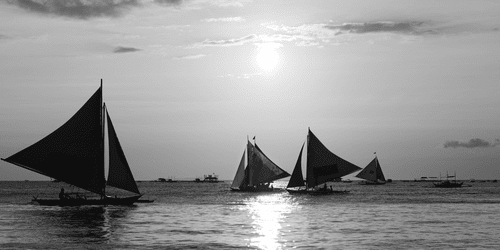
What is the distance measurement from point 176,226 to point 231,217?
42.2 ft

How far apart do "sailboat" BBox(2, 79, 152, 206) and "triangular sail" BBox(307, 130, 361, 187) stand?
49505 millimetres

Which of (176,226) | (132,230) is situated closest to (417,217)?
(176,226)

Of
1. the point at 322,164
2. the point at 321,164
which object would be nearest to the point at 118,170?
the point at 321,164

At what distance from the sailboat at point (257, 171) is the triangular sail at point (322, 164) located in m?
13.6

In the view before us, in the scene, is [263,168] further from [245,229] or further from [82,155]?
[245,229]

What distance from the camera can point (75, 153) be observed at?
7425 cm

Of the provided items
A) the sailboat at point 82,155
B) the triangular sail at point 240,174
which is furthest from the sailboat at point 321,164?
the sailboat at point 82,155

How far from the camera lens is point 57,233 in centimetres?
5672

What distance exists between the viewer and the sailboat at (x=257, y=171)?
135 meters

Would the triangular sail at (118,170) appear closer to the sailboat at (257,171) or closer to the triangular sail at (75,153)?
the triangular sail at (75,153)

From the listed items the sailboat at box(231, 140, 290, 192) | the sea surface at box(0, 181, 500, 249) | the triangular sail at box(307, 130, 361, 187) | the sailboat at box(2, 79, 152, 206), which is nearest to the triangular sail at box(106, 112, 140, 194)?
the sailboat at box(2, 79, 152, 206)

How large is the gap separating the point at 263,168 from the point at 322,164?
1837 cm

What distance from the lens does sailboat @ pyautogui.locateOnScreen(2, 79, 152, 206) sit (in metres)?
73.1

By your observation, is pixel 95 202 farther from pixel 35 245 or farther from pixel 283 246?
pixel 283 246
